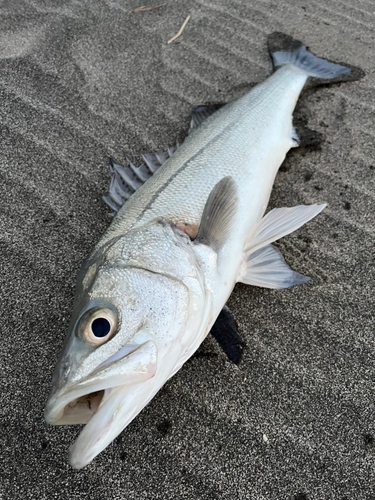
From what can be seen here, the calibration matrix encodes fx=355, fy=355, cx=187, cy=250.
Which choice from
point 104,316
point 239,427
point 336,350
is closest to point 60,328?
point 104,316

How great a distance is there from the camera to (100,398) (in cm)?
134

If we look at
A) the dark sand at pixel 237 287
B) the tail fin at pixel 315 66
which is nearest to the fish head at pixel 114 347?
the dark sand at pixel 237 287

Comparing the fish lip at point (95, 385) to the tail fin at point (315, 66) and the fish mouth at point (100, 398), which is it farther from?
the tail fin at point (315, 66)

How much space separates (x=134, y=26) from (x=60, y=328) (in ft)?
11.6

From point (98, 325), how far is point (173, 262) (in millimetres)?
474

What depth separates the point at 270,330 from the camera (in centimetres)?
209

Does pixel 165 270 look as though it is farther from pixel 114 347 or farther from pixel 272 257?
pixel 272 257

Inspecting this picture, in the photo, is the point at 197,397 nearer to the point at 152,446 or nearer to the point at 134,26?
the point at 152,446

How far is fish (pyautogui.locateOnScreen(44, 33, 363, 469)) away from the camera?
130 cm

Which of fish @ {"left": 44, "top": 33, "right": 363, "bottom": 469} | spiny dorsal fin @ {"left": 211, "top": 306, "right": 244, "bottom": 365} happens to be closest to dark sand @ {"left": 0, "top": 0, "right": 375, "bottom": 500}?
spiny dorsal fin @ {"left": 211, "top": 306, "right": 244, "bottom": 365}

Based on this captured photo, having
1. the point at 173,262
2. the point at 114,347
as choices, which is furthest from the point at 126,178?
the point at 114,347

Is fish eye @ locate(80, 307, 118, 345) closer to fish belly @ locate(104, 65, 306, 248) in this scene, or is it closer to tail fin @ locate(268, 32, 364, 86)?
fish belly @ locate(104, 65, 306, 248)

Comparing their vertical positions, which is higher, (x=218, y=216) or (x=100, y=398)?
(x=218, y=216)

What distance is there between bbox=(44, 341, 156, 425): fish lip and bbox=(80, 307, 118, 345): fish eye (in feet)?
0.34
